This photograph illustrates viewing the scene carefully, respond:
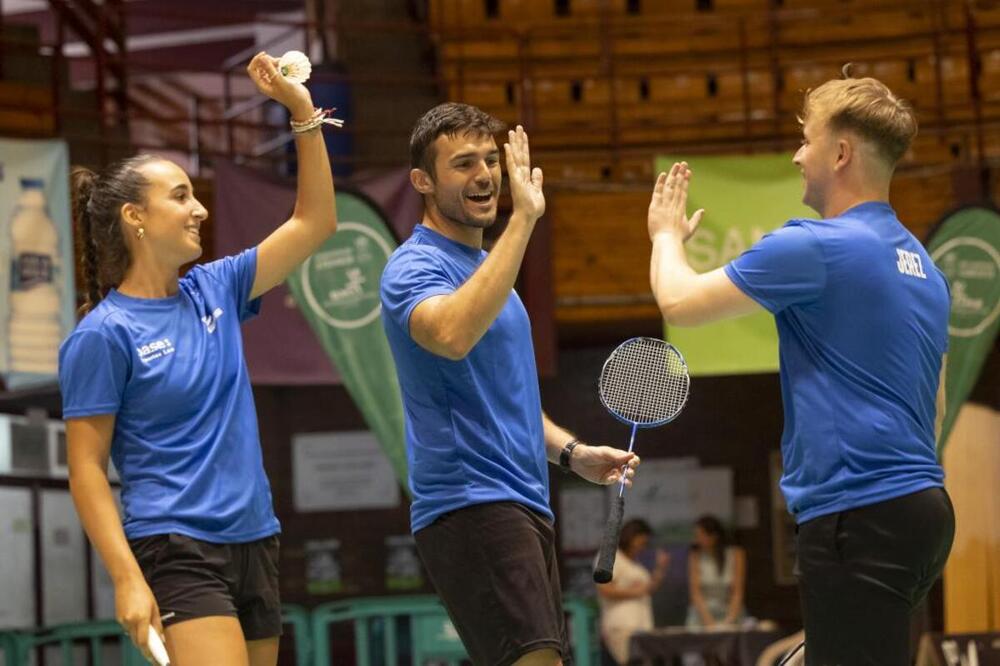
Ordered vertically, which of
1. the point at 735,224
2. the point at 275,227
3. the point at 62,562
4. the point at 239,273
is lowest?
the point at 62,562

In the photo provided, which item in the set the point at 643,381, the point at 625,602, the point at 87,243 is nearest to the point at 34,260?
the point at 87,243

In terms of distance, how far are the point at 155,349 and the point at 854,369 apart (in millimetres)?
1652

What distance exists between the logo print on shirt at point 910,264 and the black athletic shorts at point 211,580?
166cm

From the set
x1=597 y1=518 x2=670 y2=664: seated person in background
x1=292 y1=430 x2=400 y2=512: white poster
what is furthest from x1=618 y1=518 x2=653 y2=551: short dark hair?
x1=292 y1=430 x2=400 y2=512: white poster

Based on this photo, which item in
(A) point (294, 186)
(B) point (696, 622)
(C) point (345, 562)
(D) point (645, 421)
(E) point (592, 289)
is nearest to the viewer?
(D) point (645, 421)

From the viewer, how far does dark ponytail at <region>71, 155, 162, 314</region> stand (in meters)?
3.75

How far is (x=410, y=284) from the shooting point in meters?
3.53

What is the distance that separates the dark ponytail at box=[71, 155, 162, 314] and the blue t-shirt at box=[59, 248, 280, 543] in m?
0.12

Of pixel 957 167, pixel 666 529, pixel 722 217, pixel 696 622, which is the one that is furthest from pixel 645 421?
pixel 666 529

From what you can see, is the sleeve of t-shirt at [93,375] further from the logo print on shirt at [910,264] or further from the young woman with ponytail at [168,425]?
the logo print on shirt at [910,264]

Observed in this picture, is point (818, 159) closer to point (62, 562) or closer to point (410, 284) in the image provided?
point (410, 284)

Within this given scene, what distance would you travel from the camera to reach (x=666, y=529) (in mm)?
14016

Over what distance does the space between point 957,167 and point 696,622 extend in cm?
438

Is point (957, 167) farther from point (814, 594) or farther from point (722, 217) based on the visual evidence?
point (814, 594)
